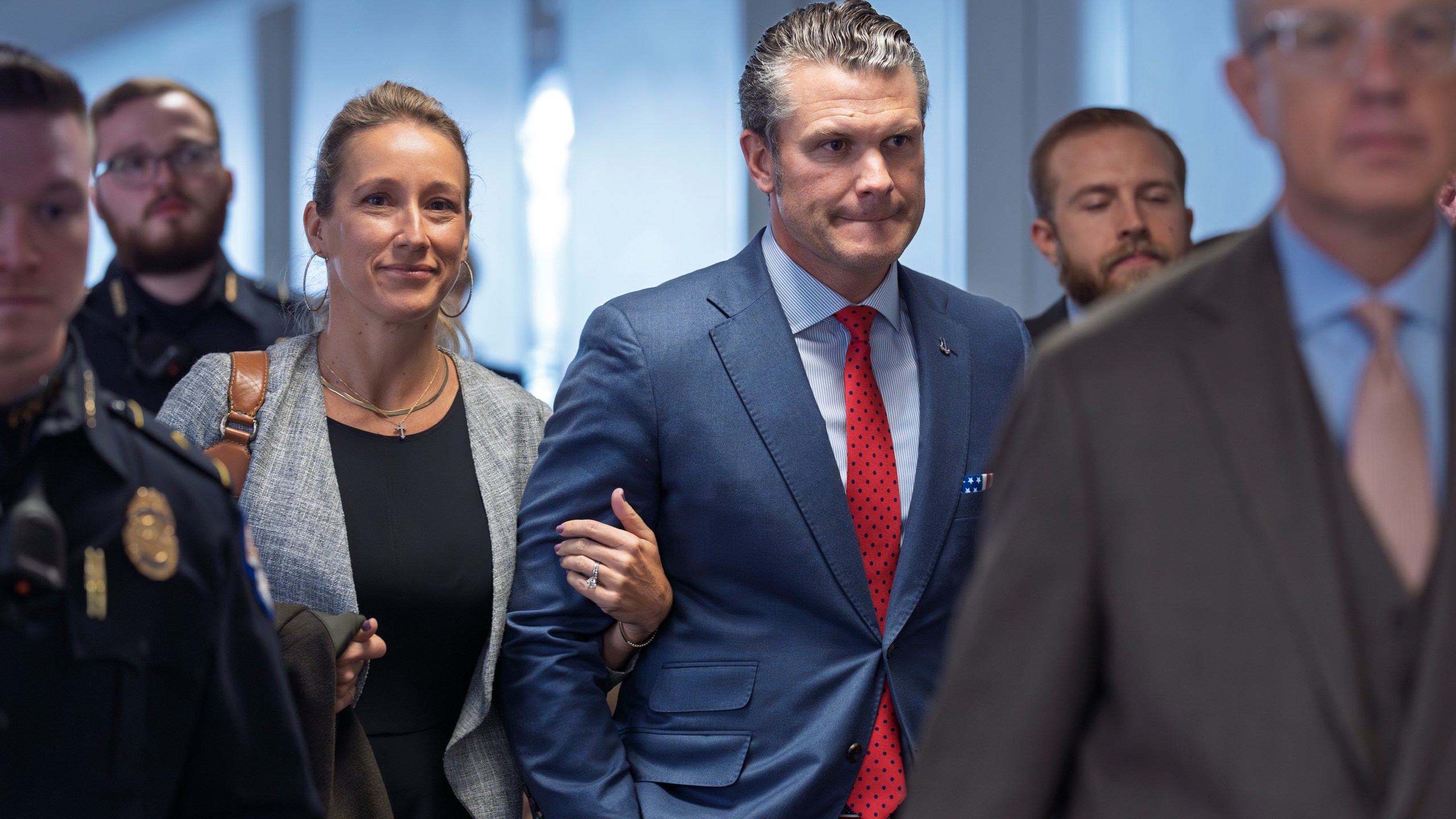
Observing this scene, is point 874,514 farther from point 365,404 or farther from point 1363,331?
point 1363,331

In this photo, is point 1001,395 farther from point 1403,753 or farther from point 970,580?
point 1403,753

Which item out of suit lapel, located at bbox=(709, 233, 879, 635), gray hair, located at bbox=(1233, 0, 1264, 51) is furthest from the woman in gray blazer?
gray hair, located at bbox=(1233, 0, 1264, 51)

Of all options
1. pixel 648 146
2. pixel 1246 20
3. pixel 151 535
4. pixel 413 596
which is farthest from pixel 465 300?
pixel 648 146

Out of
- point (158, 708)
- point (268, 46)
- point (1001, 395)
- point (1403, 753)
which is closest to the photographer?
point (1403, 753)

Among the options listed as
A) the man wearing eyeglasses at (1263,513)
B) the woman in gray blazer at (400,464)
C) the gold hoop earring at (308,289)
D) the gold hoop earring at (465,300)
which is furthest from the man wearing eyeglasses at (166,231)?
the man wearing eyeglasses at (1263,513)

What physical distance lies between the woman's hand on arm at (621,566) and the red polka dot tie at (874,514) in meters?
0.30

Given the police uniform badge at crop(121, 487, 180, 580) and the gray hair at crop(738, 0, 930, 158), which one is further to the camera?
the gray hair at crop(738, 0, 930, 158)

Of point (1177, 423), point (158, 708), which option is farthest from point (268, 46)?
point (1177, 423)

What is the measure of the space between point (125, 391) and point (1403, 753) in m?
2.77

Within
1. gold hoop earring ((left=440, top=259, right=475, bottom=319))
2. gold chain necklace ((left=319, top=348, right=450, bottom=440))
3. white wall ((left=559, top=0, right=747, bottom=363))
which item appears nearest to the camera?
gold chain necklace ((left=319, top=348, right=450, bottom=440))

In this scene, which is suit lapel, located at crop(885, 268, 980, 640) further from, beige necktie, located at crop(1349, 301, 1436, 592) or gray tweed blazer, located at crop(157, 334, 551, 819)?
beige necktie, located at crop(1349, 301, 1436, 592)

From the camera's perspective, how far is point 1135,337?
958 mm

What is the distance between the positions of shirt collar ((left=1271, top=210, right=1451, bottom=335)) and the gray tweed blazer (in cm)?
141

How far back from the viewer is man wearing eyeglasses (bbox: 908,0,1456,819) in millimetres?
857
